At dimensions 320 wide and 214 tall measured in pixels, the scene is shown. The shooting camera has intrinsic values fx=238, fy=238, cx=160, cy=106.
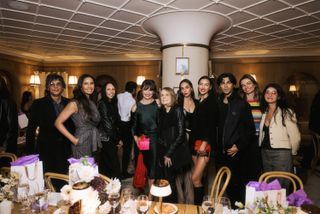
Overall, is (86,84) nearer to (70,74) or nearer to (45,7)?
(45,7)

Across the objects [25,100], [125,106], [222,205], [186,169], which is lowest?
[186,169]

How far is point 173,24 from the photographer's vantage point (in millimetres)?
4383

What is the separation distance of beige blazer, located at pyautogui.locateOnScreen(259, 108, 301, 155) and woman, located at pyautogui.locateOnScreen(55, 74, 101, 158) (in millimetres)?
2226

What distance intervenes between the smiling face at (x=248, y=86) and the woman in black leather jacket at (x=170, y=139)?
1.03 m

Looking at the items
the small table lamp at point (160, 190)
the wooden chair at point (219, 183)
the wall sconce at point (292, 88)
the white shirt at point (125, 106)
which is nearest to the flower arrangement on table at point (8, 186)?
the small table lamp at point (160, 190)

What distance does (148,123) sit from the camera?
339cm

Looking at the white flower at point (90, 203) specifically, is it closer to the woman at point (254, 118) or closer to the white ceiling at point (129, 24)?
the woman at point (254, 118)

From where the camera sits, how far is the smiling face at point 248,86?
10.8 ft

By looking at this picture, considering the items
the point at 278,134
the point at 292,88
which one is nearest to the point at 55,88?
the point at 278,134

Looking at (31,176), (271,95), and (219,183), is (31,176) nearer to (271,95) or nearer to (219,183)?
(219,183)

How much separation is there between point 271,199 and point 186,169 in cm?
170

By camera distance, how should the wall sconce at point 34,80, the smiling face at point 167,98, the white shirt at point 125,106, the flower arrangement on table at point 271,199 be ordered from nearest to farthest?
the flower arrangement on table at point 271,199
the smiling face at point 167,98
the white shirt at point 125,106
the wall sconce at point 34,80

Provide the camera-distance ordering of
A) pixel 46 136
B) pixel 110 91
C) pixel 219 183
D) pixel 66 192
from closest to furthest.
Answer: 1. pixel 66 192
2. pixel 219 183
3. pixel 46 136
4. pixel 110 91

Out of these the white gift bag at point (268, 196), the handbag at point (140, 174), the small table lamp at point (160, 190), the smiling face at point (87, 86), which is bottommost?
the handbag at point (140, 174)
